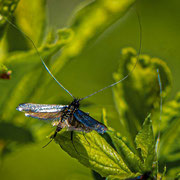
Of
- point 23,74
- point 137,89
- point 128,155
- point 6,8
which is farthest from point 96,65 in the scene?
point 128,155

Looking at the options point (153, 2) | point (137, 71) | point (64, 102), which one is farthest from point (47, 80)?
point (153, 2)

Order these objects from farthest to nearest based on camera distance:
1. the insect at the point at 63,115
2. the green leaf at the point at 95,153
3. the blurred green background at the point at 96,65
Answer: the blurred green background at the point at 96,65 < the insect at the point at 63,115 < the green leaf at the point at 95,153

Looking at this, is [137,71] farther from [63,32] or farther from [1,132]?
[1,132]

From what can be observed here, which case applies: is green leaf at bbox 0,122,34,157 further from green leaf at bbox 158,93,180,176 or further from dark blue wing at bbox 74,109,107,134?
green leaf at bbox 158,93,180,176

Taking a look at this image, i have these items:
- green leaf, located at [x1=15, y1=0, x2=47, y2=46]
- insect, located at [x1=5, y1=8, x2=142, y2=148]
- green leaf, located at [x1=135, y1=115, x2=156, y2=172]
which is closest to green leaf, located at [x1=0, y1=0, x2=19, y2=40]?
insect, located at [x1=5, y1=8, x2=142, y2=148]

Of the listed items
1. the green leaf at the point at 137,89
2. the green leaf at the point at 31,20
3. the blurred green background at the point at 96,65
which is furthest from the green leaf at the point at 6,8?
the green leaf at the point at 137,89

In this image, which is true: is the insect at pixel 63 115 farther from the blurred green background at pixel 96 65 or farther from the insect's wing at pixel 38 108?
the blurred green background at pixel 96 65

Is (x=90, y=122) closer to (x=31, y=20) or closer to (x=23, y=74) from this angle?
(x=23, y=74)
